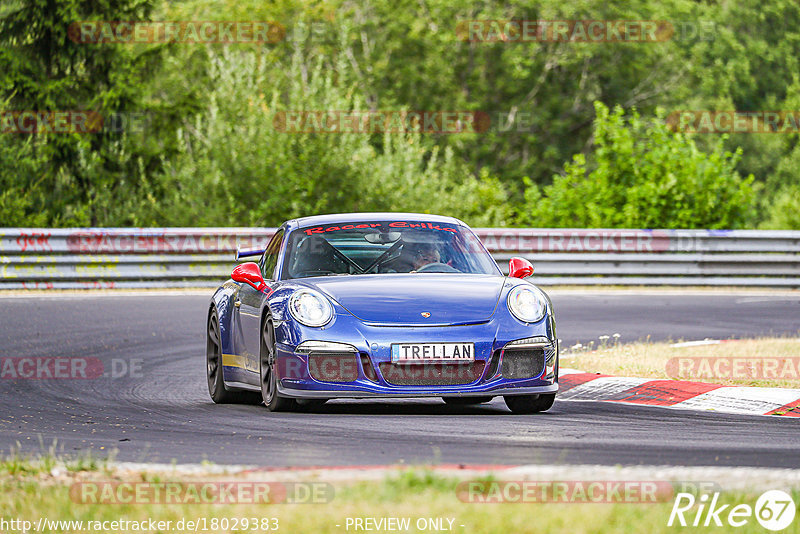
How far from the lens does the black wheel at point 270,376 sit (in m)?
8.65

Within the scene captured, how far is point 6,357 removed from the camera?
1285 cm

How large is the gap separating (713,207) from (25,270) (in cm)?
1246

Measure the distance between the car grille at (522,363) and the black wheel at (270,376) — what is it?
4.52 feet

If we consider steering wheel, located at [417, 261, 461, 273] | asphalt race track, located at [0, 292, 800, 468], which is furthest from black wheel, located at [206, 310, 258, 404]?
steering wheel, located at [417, 261, 461, 273]

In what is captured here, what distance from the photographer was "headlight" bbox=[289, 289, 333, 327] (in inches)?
331

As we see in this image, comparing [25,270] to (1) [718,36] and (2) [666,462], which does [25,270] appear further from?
(1) [718,36]

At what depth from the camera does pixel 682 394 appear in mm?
9781

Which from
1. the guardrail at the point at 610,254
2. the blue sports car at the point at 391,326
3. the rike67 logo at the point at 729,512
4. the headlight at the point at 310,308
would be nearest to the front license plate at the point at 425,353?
the blue sports car at the point at 391,326

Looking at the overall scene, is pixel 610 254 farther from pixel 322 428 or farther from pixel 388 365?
pixel 322 428

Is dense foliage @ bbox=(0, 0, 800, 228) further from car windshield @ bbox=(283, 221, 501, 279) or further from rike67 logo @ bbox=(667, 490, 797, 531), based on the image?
rike67 logo @ bbox=(667, 490, 797, 531)

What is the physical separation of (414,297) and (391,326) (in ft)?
1.11

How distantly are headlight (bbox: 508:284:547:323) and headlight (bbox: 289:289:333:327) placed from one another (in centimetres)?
113

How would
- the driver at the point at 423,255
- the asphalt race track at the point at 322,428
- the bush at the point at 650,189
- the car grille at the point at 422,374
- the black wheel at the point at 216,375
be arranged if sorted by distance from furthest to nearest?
the bush at the point at 650,189, the black wheel at the point at 216,375, the driver at the point at 423,255, the car grille at the point at 422,374, the asphalt race track at the point at 322,428

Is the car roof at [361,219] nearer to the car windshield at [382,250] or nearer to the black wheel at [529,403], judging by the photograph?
the car windshield at [382,250]
